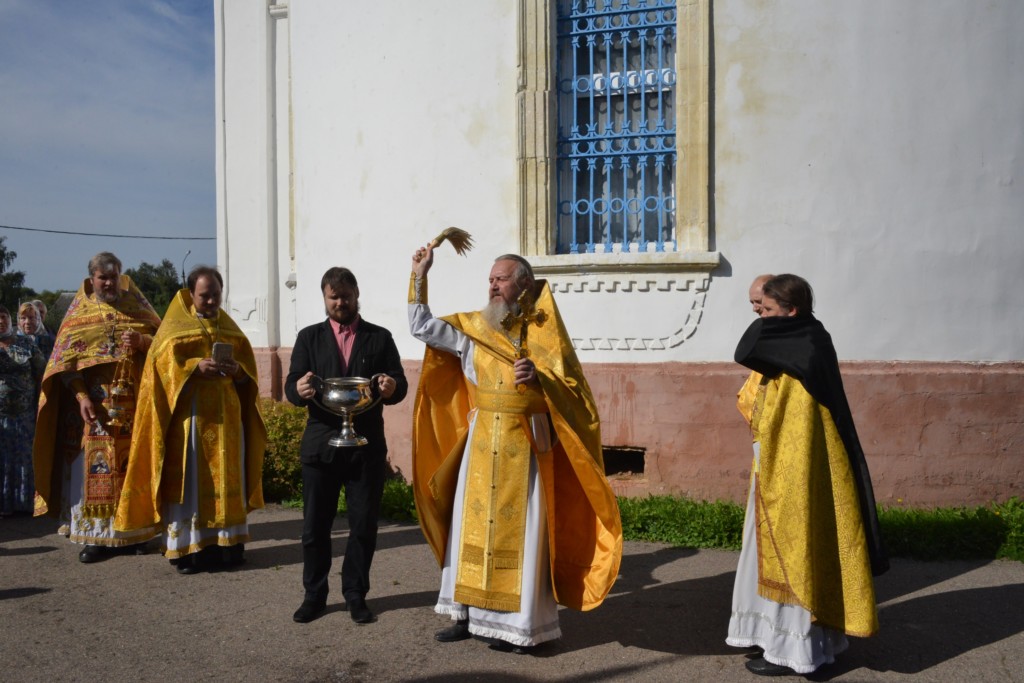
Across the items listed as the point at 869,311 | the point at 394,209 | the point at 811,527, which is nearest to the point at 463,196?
the point at 394,209

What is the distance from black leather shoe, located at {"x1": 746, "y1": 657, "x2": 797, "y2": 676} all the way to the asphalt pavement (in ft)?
0.14

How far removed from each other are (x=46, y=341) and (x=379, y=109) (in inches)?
150

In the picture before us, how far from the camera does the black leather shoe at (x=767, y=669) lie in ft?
15.5

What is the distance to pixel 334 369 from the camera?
17.9 feet

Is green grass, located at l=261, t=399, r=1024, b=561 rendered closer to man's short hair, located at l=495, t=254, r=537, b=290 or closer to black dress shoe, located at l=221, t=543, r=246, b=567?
black dress shoe, located at l=221, t=543, r=246, b=567

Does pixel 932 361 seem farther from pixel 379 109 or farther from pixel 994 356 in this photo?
pixel 379 109

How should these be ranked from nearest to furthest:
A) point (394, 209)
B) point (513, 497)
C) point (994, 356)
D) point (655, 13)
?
point (513, 497), point (994, 356), point (655, 13), point (394, 209)

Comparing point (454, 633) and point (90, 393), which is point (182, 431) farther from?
point (454, 633)

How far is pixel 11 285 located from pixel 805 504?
32.3 m

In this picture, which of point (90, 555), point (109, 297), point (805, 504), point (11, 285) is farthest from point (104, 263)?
point (11, 285)

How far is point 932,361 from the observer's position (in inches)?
298

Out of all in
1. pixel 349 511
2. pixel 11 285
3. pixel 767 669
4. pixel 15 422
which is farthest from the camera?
pixel 11 285

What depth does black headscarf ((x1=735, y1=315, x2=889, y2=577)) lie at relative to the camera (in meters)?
4.63

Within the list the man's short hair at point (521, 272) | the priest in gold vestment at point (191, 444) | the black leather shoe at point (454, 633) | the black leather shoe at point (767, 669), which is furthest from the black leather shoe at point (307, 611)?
the black leather shoe at point (767, 669)
